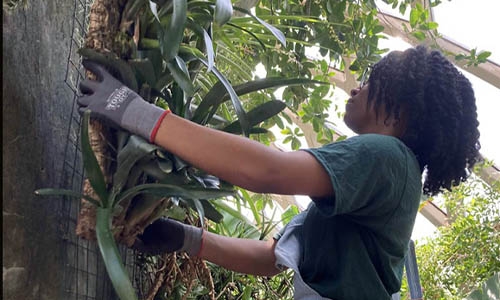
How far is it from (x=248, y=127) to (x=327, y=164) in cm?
16

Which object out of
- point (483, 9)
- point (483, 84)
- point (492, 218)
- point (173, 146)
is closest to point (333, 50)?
point (173, 146)

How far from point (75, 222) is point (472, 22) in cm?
423

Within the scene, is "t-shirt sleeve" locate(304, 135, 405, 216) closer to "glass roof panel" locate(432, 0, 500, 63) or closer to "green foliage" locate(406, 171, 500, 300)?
"green foliage" locate(406, 171, 500, 300)

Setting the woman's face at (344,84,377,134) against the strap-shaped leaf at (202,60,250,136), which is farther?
the woman's face at (344,84,377,134)

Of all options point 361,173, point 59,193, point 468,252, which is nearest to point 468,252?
point 468,252

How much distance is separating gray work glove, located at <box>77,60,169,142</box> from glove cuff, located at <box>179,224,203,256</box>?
39cm

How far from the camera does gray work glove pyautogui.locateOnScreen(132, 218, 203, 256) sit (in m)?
1.02

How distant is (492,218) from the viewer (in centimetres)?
266

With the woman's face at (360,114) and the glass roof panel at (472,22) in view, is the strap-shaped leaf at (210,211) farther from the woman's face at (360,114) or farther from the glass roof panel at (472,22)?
the glass roof panel at (472,22)

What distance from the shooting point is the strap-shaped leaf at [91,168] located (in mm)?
730

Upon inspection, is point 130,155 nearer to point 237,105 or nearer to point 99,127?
point 99,127

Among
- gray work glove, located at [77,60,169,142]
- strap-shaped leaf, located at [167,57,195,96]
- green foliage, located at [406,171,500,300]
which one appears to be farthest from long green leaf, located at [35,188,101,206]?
green foliage, located at [406,171,500,300]

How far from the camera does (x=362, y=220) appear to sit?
3.14ft

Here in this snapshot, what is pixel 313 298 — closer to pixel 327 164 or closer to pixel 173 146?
pixel 327 164
